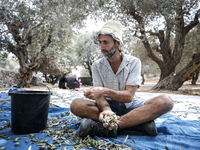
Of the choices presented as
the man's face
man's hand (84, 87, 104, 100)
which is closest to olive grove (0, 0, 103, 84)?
the man's face

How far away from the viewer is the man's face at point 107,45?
7.55 feet

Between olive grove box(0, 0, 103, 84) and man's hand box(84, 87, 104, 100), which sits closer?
man's hand box(84, 87, 104, 100)

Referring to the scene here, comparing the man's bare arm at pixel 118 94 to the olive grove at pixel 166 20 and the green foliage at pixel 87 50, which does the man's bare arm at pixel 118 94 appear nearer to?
the olive grove at pixel 166 20

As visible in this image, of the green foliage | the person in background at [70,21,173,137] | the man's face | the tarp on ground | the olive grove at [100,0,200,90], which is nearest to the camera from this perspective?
the tarp on ground

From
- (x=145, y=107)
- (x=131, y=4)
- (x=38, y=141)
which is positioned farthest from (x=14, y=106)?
(x=131, y=4)

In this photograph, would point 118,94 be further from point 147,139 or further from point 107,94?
point 147,139

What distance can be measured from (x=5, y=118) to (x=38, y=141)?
58.4 inches

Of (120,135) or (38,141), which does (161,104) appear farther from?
(38,141)

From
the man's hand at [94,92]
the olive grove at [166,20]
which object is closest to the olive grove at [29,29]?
the olive grove at [166,20]

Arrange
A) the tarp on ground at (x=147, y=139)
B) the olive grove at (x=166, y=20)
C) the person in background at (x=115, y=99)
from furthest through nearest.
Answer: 1. the olive grove at (x=166, y=20)
2. the person in background at (x=115, y=99)
3. the tarp on ground at (x=147, y=139)

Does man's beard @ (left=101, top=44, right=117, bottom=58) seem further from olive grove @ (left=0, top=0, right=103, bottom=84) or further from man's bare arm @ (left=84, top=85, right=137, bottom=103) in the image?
olive grove @ (left=0, top=0, right=103, bottom=84)

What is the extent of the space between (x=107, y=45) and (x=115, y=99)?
2.63ft

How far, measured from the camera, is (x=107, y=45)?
233cm

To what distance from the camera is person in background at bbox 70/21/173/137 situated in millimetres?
2053
